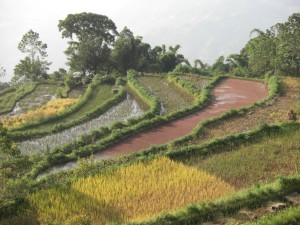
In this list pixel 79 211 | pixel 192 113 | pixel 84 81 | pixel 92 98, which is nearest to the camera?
pixel 79 211

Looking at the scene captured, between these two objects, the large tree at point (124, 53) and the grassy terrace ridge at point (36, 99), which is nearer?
the grassy terrace ridge at point (36, 99)

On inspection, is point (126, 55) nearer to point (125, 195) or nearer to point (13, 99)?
point (13, 99)

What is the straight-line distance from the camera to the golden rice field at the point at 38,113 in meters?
20.7

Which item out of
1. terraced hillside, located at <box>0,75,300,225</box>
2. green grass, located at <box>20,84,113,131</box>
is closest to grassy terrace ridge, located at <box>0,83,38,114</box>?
green grass, located at <box>20,84,113,131</box>

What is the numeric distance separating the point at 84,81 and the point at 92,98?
22.5 ft

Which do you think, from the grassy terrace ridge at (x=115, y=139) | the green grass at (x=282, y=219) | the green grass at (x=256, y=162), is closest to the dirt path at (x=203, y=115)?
the grassy terrace ridge at (x=115, y=139)

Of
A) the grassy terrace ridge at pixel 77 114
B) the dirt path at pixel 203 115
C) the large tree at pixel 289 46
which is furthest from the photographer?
the large tree at pixel 289 46

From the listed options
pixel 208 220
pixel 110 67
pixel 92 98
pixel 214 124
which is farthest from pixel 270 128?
pixel 110 67

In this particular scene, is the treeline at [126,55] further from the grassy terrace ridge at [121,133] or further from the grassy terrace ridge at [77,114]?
the grassy terrace ridge at [121,133]

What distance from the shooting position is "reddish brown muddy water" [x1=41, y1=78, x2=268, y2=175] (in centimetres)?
1548

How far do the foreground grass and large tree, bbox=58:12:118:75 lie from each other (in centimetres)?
2546

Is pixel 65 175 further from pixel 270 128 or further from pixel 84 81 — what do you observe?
pixel 84 81

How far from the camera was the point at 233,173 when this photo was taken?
1187cm

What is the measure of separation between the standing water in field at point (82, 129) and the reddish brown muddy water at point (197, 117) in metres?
2.62
